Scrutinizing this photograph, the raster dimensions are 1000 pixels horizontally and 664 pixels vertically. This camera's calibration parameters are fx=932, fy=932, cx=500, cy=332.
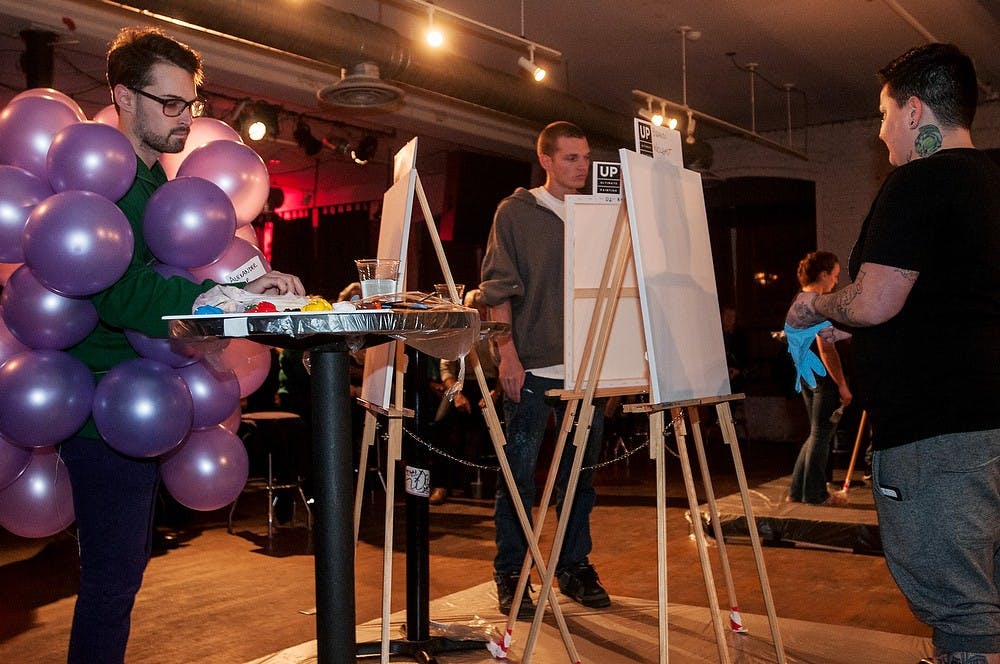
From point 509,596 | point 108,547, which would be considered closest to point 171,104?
point 108,547

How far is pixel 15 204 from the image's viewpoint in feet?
6.37

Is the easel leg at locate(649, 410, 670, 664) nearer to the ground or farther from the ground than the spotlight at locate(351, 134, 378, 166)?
nearer to the ground

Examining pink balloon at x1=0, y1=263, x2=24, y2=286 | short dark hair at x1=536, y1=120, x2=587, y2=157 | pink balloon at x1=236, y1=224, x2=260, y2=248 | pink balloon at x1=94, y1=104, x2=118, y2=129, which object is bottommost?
pink balloon at x1=0, y1=263, x2=24, y2=286

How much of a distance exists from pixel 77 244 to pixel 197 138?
0.76m

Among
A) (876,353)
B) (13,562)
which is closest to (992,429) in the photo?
(876,353)

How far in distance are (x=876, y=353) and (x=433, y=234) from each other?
3.97ft

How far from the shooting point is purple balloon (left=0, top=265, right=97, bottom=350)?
6.14 ft

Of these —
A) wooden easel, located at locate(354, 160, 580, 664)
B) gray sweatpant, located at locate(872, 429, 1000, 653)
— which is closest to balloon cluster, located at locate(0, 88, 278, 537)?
wooden easel, located at locate(354, 160, 580, 664)

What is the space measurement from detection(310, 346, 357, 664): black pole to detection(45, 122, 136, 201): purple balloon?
549mm

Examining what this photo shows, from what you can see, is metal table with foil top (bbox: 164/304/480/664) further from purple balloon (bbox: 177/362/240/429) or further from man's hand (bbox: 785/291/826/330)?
man's hand (bbox: 785/291/826/330)

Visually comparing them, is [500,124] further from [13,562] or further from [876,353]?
[876,353]

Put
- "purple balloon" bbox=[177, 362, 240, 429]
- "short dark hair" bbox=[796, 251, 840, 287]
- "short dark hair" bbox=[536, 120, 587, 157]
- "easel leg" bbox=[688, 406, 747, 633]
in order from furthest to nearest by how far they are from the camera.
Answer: "short dark hair" bbox=[796, 251, 840, 287] < "short dark hair" bbox=[536, 120, 587, 157] < "easel leg" bbox=[688, 406, 747, 633] < "purple balloon" bbox=[177, 362, 240, 429]

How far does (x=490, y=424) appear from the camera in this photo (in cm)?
262

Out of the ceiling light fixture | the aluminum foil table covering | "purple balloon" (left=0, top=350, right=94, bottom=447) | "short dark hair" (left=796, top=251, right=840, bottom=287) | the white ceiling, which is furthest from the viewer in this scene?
the ceiling light fixture
